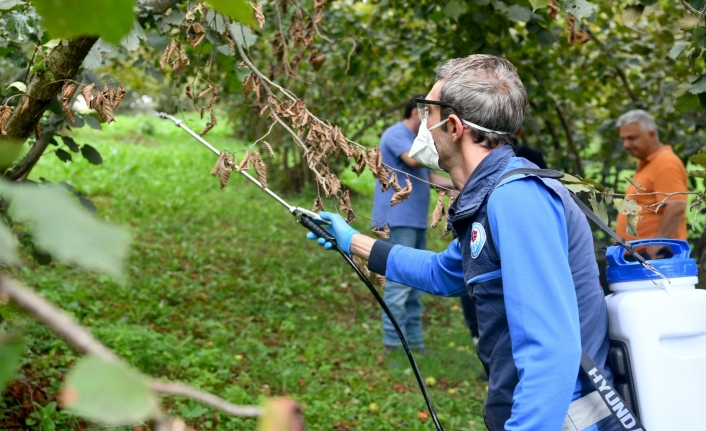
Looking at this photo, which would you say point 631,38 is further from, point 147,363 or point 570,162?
point 147,363

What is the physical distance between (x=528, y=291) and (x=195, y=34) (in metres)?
1.69

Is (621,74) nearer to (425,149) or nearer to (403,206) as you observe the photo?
(403,206)

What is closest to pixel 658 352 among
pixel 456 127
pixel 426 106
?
pixel 456 127

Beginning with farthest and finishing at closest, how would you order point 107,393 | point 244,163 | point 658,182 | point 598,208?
point 658,182 < point 244,163 < point 598,208 < point 107,393

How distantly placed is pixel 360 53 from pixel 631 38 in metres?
2.41

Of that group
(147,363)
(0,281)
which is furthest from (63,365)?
(0,281)

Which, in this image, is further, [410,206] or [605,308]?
[410,206]

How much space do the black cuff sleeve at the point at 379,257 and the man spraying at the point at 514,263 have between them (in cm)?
21

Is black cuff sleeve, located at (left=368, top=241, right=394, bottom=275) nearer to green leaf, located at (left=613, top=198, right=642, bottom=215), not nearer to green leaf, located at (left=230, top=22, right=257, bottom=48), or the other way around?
green leaf, located at (left=613, top=198, right=642, bottom=215)

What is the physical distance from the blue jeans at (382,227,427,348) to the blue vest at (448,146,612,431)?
3.25 m

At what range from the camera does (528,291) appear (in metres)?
1.62

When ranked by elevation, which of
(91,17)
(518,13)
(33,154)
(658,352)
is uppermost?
(91,17)

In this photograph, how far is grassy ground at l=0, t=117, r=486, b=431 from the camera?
4.34 m

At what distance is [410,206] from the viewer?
5133mm
